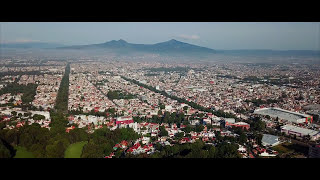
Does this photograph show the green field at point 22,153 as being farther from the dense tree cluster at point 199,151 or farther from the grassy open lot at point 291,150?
the grassy open lot at point 291,150

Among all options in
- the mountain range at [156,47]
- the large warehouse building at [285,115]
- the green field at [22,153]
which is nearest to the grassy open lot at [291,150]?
the large warehouse building at [285,115]

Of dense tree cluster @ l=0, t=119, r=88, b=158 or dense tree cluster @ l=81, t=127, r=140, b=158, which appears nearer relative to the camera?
dense tree cluster @ l=0, t=119, r=88, b=158

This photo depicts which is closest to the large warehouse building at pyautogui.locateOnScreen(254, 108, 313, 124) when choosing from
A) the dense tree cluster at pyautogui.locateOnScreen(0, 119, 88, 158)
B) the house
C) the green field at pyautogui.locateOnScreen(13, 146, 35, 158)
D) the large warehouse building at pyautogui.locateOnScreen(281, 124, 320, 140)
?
the large warehouse building at pyautogui.locateOnScreen(281, 124, 320, 140)

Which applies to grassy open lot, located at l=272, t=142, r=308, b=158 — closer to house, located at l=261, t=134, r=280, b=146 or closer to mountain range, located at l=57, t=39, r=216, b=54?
house, located at l=261, t=134, r=280, b=146

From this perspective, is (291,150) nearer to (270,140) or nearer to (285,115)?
(270,140)

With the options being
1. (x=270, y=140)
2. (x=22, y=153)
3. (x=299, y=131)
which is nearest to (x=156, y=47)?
(x=299, y=131)
